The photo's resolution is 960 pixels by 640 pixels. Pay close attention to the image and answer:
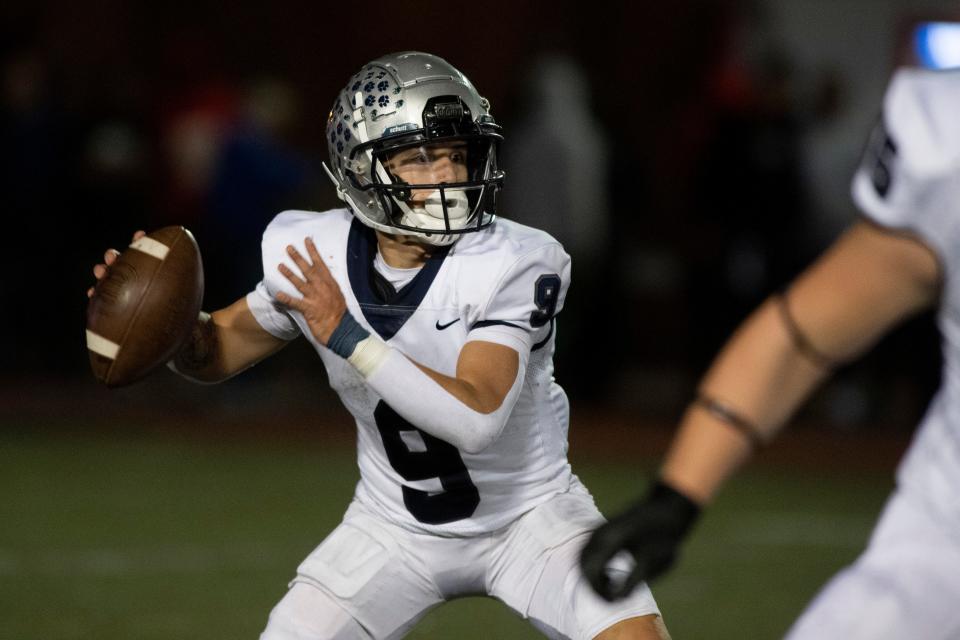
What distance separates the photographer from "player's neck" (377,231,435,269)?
317 centimetres

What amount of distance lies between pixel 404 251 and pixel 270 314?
13.1 inches

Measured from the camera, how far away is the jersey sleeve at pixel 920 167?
1.95 metres

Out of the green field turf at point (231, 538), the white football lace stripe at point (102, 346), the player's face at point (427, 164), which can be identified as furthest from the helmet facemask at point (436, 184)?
the green field turf at point (231, 538)

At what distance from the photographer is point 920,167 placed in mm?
1956

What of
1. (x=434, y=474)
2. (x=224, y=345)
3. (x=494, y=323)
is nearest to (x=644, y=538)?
(x=494, y=323)

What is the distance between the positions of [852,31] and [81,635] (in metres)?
6.89

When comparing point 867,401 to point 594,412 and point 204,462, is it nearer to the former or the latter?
point 594,412

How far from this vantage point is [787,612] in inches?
186

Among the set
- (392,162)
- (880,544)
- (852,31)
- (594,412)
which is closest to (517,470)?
(392,162)

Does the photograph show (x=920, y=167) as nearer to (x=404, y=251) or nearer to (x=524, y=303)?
(x=524, y=303)

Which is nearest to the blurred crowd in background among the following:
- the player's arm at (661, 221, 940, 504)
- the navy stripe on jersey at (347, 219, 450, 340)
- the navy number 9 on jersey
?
the navy stripe on jersey at (347, 219, 450, 340)

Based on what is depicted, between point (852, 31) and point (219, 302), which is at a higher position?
point (852, 31)

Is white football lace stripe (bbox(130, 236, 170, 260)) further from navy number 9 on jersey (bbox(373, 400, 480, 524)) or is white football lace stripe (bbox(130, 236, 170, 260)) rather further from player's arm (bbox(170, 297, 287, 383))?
navy number 9 on jersey (bbox(373, 400, 480, 524))

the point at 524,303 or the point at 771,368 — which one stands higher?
the point at 771,368
